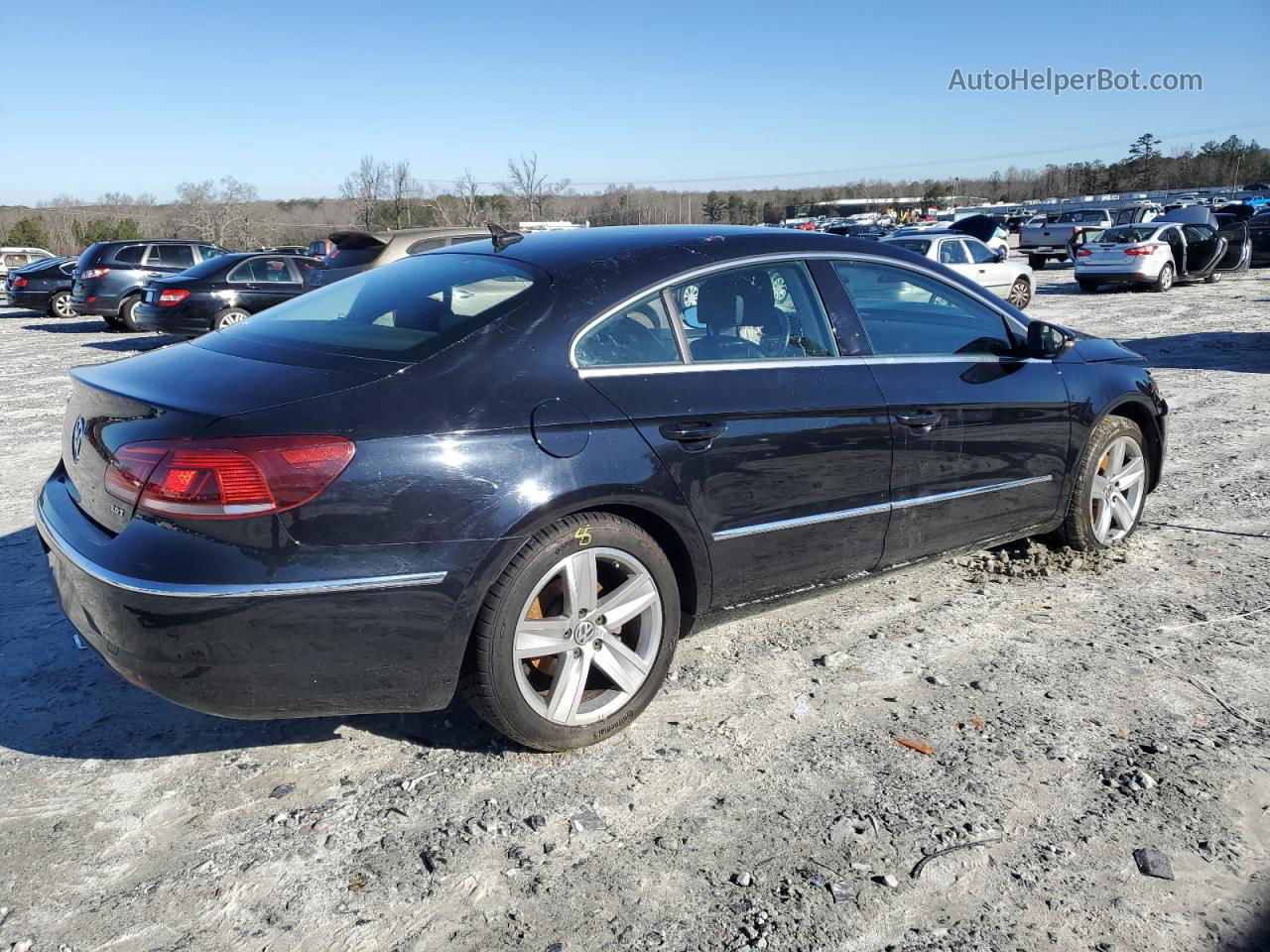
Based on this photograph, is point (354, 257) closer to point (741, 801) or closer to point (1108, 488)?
point (1108, 488)

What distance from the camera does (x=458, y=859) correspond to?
2754 mm

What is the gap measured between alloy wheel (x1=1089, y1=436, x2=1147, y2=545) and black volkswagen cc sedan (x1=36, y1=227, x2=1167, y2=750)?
0.89 m

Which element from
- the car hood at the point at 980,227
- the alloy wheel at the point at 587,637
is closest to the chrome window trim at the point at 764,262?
the alloy wheel at the point at 587,637

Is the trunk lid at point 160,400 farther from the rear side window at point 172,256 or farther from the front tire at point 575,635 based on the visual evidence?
the rear side window at point 172,256

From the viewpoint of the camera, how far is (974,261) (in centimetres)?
1811

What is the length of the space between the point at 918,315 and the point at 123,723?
3.44m

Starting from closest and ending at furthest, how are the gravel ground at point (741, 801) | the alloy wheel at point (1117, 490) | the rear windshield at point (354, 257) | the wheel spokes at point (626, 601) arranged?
the gravel ground at point (741, 801), the wheel spokes at point (626, 601), the alloy wheel at point (1117, 490), the rear windshield at point (354, 257)

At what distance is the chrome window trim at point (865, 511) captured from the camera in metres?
3.56

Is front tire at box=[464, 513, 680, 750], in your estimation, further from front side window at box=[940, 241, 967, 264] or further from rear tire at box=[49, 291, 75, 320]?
rear tire at box=[49, 291, 75, 320]

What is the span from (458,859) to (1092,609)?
3053 millimetres

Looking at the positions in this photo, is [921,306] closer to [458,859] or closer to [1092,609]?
[1092,609]

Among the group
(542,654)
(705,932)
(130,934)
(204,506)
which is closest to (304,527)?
(204,506)

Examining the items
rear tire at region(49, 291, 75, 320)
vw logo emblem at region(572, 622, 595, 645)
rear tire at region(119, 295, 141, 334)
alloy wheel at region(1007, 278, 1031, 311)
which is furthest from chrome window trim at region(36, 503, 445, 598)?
rear tire at region(49, 291, 75, 320)

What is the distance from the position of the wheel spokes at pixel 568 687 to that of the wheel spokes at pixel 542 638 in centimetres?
5
